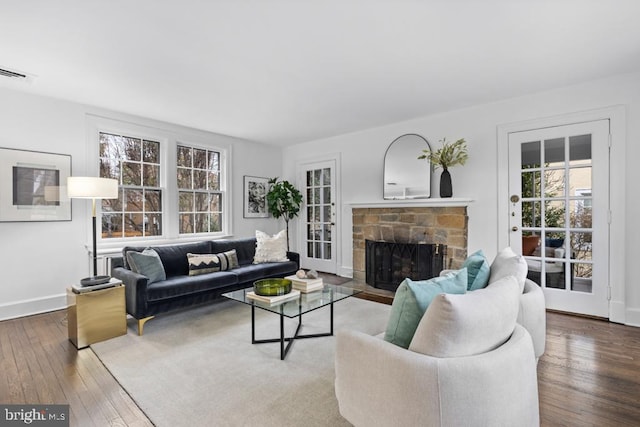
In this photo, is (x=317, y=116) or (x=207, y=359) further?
(x=317, y=116)

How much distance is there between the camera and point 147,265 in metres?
3.14


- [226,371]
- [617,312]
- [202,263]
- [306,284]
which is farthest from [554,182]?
[202,263]

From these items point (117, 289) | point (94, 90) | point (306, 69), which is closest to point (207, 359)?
point (117, 289)

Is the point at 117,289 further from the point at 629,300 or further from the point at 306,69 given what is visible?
the point at 629,300

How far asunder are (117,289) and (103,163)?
79.1 inches

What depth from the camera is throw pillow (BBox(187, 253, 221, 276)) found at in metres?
3.59

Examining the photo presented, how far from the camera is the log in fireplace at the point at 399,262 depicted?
409cm

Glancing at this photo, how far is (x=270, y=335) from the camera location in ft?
9.21

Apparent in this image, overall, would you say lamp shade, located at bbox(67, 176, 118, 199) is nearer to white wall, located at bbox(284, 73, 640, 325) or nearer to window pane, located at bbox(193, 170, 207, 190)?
window pane, located at bbox(193, 170, 207, 190)

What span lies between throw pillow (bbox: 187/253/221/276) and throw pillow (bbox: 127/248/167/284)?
378 millimetres

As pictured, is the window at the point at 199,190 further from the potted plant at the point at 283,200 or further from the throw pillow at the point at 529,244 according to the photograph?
the throw pillow at the point at 529,244

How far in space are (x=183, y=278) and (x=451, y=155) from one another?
3543mm

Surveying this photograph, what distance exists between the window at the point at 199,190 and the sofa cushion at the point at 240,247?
893mm

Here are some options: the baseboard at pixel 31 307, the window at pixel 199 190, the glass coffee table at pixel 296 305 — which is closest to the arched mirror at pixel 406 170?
the glass coffee table at pixel 296 305
